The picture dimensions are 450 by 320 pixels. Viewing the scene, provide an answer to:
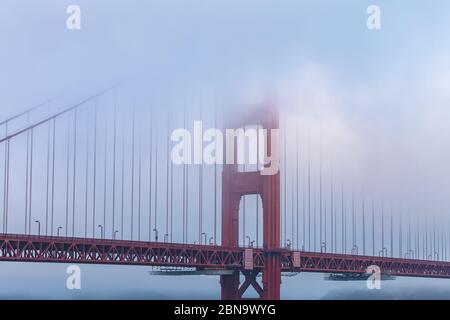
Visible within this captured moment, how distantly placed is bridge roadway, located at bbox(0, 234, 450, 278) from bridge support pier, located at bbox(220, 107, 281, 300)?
38.1 inches

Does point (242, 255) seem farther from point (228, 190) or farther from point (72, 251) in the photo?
point (72, 251)

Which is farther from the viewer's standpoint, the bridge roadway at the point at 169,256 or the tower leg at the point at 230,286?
the tower leg at the point at 230,286

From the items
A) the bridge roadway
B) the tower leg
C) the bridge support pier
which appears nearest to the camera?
the bridge roadway

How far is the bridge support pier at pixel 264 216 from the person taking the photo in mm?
79625

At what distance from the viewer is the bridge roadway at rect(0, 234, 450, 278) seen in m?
63.0

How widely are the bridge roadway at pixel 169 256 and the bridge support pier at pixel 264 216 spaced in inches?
38.1

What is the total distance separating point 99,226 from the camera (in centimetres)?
6725

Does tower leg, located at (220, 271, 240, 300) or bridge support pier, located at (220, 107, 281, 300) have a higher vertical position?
bridge support pier, located at (220, 107, 281, 300)

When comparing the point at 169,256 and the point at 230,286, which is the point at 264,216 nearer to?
the point at 230,286

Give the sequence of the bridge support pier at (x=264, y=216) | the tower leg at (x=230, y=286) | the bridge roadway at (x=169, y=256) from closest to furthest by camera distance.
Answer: the bridge roadway at (x=169, y=256)
the tower leg at (x=230, y=286)
the bridge support pier at (x=264, y=216)

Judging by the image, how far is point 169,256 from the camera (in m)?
73.1

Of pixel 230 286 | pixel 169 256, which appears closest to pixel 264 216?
pixel 230 286
